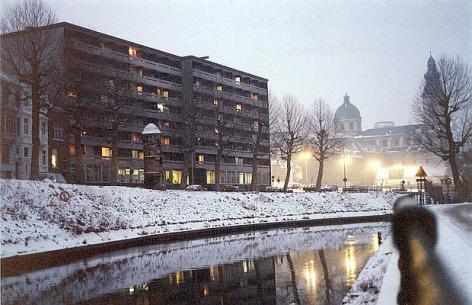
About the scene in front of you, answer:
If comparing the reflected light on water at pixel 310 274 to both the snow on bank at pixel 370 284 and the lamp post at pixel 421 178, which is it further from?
the lamp post at pixel 421 178

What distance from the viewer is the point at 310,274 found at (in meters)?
22.2

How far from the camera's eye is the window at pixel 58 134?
76706mm

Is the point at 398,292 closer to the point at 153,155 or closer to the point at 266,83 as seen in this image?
the point at 153,155

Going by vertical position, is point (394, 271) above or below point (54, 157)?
below

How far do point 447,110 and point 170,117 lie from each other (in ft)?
184

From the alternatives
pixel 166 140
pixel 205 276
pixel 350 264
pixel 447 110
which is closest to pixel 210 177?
pixel 166 140

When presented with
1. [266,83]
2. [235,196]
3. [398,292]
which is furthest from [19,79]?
[266,83]

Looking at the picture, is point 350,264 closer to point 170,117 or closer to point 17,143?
point 17,143

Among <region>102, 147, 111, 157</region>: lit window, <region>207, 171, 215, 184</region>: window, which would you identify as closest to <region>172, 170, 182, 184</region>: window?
<region>207, 171, 215, 184</region>: window

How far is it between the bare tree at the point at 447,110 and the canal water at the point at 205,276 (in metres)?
26.3

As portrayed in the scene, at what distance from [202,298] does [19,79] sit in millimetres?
30246

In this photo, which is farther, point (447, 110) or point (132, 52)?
point (132, 52)

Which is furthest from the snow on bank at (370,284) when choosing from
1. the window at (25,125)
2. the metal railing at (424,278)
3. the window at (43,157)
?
the window at (43,157)

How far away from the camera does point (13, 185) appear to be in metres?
31.6
